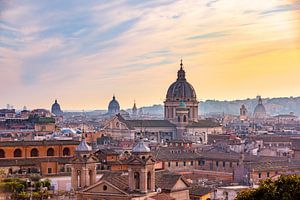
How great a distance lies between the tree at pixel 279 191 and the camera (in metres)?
12.9

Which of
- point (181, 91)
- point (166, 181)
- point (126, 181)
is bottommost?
point (166, 181)

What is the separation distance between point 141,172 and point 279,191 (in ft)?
17.2

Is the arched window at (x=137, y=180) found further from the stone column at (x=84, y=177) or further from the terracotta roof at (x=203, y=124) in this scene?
the terracotta roof at (x=203, y=124)

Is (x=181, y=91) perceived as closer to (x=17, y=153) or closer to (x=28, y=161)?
(x=17, y=153)

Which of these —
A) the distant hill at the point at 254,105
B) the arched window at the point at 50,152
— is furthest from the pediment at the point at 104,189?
the distant hill at the point at 254,105

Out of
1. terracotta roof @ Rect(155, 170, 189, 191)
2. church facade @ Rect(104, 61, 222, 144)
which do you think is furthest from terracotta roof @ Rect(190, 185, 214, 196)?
church facade @ Rect(104, 61, 222, 144)

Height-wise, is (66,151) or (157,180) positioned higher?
(66,151)

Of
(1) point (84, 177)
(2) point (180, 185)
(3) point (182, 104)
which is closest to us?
(1) point (84, 177)

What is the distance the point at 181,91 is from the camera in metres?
57.5

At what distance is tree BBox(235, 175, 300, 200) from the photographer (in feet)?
42.4

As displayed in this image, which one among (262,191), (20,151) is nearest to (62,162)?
(20,151)

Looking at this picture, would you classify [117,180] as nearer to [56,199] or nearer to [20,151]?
[56,199]

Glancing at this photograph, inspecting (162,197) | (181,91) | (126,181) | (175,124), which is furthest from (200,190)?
(181,91)

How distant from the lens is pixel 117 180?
18.1 meters
